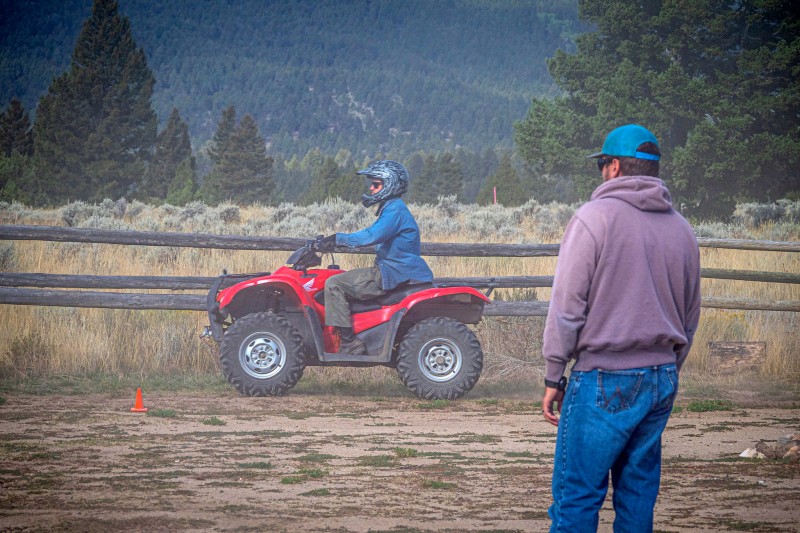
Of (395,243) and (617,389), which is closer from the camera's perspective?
(617,389)

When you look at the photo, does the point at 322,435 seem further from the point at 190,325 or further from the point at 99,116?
the point at 99,116

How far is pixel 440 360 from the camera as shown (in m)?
11.0

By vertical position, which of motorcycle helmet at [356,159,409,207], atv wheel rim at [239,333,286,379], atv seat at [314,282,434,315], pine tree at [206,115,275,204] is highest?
pine tree at [206,115,275,204]

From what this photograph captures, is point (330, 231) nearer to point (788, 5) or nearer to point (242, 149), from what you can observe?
point (788, 5)

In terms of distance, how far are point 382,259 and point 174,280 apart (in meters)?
3.19

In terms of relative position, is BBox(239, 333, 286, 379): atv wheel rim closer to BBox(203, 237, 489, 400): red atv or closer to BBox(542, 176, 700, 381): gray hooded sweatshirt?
BBox(203, 237, 489, 400): red atv

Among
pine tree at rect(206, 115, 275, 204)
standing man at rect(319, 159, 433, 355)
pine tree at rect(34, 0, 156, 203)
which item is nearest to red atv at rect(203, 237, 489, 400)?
standing man at rect(319, 159, 433, 355)

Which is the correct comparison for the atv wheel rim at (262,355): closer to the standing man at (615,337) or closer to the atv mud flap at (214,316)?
the atv mud flap at (214,316)

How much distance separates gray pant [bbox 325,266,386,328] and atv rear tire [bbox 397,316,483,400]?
63cm

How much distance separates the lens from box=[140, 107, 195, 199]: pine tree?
70181mm

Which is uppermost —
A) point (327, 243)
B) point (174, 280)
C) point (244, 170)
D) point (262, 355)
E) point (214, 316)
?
point (244, 170)

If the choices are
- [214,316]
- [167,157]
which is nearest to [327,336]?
[214,316]

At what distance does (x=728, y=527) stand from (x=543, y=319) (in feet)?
25.6

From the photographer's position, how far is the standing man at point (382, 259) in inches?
416
